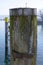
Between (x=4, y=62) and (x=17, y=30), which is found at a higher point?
(x=17, y=30)

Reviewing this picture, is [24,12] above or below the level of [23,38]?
above

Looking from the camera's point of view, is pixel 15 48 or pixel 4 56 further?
pixel 4 56

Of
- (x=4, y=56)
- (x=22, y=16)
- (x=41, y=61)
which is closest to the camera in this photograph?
(x=22, y=16)

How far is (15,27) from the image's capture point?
1774 millimetres

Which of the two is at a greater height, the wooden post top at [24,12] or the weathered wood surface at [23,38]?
the wooden post top at [24,12]

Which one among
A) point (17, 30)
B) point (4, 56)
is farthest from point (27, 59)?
point (4, 56)

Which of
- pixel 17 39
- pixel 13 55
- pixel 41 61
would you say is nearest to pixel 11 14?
pixel 17 39

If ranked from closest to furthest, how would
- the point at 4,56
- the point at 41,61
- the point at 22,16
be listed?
the point at 22,16
the point at 41,61
the point at 4,56

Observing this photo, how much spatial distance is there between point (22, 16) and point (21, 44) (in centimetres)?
27

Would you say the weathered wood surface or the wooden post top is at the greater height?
the wooden post top

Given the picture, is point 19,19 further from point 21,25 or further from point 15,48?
point 15,48

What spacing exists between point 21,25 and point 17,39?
14 cm

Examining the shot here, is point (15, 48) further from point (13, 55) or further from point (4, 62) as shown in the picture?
point (4, 62)

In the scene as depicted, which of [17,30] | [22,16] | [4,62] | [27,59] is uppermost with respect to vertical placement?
[22,16]
